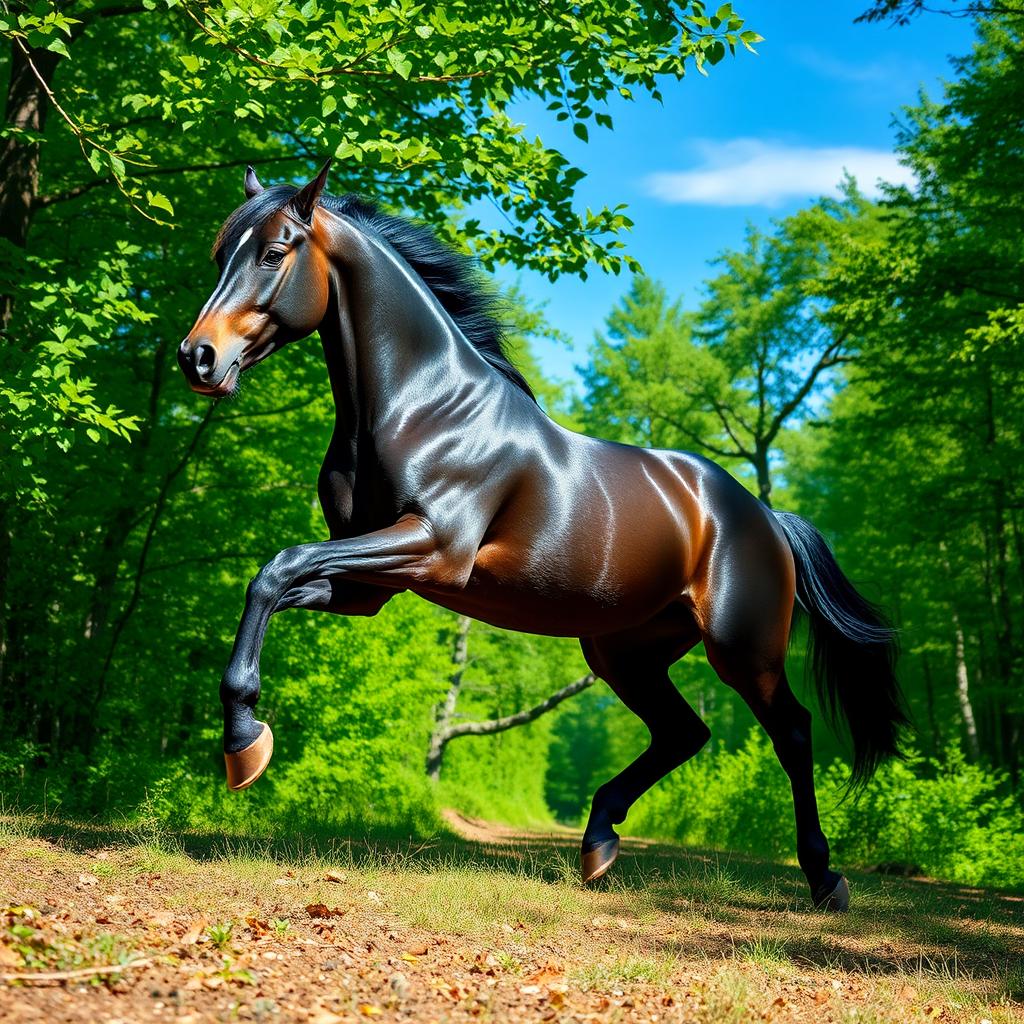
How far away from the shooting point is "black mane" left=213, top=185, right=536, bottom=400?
204 inches

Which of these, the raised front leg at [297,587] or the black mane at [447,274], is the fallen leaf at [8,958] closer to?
the raised front leg at [297,587]

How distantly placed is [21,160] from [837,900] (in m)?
8.79

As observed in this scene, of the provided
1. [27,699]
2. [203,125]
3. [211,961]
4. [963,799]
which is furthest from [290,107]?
[963,799]

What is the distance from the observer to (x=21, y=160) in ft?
30.5

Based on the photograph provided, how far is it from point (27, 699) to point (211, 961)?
462 inches

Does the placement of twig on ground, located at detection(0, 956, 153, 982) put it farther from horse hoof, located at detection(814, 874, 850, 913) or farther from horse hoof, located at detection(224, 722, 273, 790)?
horse hoof, located at detection(814, 874, 850, 913)

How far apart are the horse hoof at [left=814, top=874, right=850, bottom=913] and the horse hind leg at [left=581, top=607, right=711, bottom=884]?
1.11m

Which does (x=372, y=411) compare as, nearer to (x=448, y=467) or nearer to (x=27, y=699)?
(x=448, y=467)

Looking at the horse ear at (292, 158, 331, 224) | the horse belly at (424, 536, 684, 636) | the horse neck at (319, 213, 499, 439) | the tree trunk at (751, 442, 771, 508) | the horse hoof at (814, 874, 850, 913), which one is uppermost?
the tree trunk at (751, 442, 771, 508)

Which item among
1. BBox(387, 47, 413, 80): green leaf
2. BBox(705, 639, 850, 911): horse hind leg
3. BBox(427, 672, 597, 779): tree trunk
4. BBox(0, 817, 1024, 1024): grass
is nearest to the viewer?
BBox(0, 817, 1024, 1024): grass

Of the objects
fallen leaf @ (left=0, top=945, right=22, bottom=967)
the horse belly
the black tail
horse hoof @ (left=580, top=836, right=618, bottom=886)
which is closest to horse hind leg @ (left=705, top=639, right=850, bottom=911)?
the black tail

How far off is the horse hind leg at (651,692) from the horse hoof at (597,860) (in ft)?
0.68

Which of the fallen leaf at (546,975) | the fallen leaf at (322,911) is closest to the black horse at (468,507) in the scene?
the fallen leaf at (322,911)

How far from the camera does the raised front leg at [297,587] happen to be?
4.04 m
